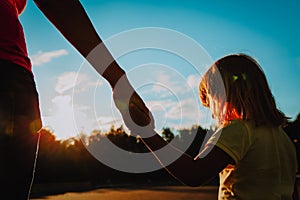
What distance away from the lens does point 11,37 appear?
1.16m

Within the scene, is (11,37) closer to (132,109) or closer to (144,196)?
(132,109)

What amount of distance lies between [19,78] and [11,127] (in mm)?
143

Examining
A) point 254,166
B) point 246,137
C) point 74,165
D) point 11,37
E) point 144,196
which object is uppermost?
point 11,37

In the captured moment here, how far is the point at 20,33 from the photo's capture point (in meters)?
1.22

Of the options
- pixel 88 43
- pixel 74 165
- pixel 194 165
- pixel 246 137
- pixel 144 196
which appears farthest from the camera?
pixel 74 165

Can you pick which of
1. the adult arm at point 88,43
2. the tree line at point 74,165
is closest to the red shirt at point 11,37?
the adult arm at point 88,43

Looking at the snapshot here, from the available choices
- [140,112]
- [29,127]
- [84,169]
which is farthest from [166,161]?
[84,169]

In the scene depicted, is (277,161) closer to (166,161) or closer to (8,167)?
(166,161)

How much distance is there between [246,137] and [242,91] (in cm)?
22

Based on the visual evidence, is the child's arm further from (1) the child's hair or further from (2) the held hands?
(1) the child's hair

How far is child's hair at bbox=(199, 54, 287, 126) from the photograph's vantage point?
1809 mm

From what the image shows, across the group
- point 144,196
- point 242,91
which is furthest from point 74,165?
point 242,91

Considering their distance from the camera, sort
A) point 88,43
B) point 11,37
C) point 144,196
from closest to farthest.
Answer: point 11,37, point 88,43, point 144,196

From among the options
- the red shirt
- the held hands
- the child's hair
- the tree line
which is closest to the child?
the child's hair
